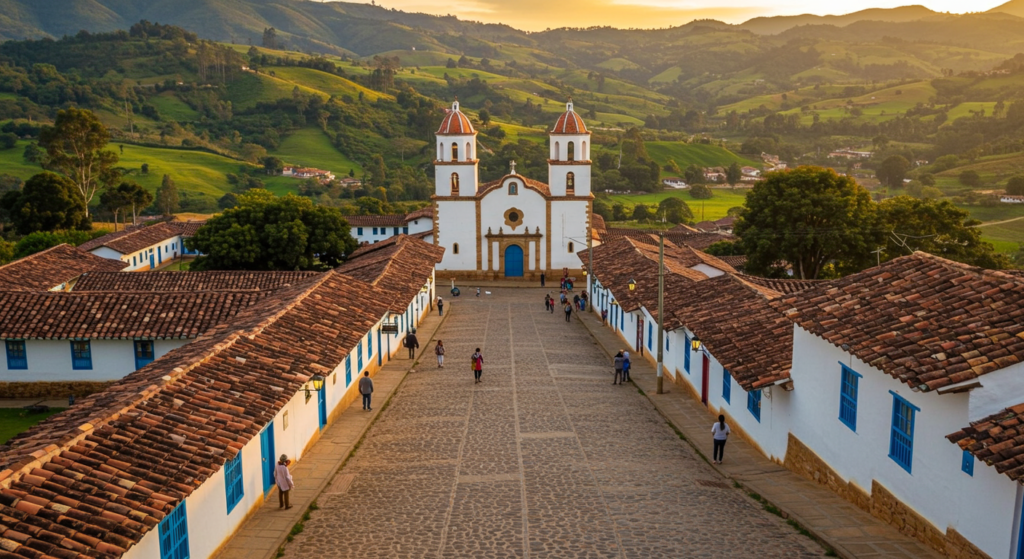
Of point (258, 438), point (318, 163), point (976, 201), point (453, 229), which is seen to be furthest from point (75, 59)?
point (258, 438)

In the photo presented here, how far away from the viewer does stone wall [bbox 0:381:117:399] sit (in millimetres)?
23750

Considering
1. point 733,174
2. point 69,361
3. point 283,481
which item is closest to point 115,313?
point 69,361

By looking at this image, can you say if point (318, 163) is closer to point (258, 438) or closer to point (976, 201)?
point (976, 201)

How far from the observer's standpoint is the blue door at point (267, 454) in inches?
607

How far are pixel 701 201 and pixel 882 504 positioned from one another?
92.2m

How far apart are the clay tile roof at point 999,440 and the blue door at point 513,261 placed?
43.0m

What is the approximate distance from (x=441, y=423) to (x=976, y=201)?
73.2 m

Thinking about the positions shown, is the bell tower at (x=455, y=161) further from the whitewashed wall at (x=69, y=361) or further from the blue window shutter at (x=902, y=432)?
the blue window shutter at (x=902, y=432)

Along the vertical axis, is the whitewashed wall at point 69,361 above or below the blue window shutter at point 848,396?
below

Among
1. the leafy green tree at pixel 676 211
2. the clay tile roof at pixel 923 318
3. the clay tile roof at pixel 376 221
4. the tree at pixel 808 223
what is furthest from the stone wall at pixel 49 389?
the leafy green tree at pixel 676 211

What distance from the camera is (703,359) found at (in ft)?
76.0

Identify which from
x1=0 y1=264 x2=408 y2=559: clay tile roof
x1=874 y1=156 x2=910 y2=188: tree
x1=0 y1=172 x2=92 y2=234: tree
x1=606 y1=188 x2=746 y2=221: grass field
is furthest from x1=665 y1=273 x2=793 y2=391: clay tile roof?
x1=874 y1=156 x2=910 y2=188: tree

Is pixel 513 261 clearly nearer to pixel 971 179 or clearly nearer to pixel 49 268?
pixel 49 268

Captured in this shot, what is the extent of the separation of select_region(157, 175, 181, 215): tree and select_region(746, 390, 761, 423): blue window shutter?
7629cm
